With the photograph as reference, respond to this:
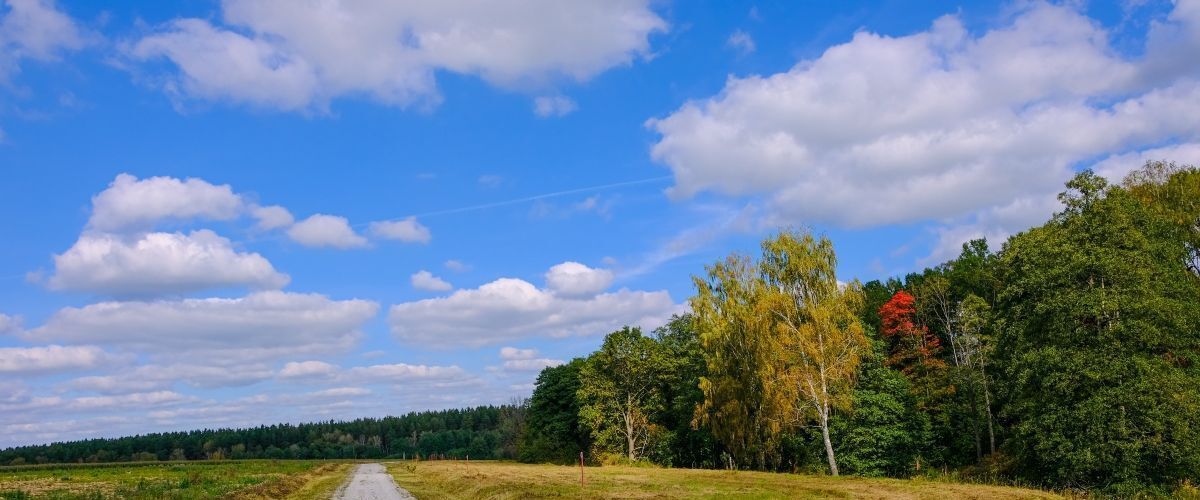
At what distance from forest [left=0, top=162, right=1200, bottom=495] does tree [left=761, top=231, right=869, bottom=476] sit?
0.52 feet

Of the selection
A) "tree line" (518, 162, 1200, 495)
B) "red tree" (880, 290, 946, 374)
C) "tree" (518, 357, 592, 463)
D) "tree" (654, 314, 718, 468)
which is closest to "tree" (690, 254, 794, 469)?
"tree line" (518, 162, 1200, 495)

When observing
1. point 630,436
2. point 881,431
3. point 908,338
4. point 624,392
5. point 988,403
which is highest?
point 908,338

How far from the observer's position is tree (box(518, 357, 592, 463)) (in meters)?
103

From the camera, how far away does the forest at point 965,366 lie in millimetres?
37062

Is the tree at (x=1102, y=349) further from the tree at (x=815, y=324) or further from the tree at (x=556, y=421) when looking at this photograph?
the tree at (x=556, y=421)

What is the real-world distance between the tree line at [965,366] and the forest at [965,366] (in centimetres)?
15

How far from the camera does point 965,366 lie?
5781 centimetres

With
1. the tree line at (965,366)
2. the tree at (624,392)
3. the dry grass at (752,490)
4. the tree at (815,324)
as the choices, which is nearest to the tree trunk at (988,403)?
the tree line at (965,366)

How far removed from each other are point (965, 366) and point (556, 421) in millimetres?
63371

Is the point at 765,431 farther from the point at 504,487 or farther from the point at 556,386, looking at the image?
the point at 556,386

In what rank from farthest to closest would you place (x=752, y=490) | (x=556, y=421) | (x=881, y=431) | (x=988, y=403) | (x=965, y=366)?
(x=556, y=421) < (x=965, y=366) < (x=988, y=403) < (x=881, y=431) < (x=752, y=490)

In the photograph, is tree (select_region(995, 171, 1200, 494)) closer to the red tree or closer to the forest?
the forest

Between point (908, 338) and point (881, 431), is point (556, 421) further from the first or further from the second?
point (881, 431)

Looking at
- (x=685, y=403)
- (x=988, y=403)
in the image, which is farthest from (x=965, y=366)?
(x=685, y=403)
